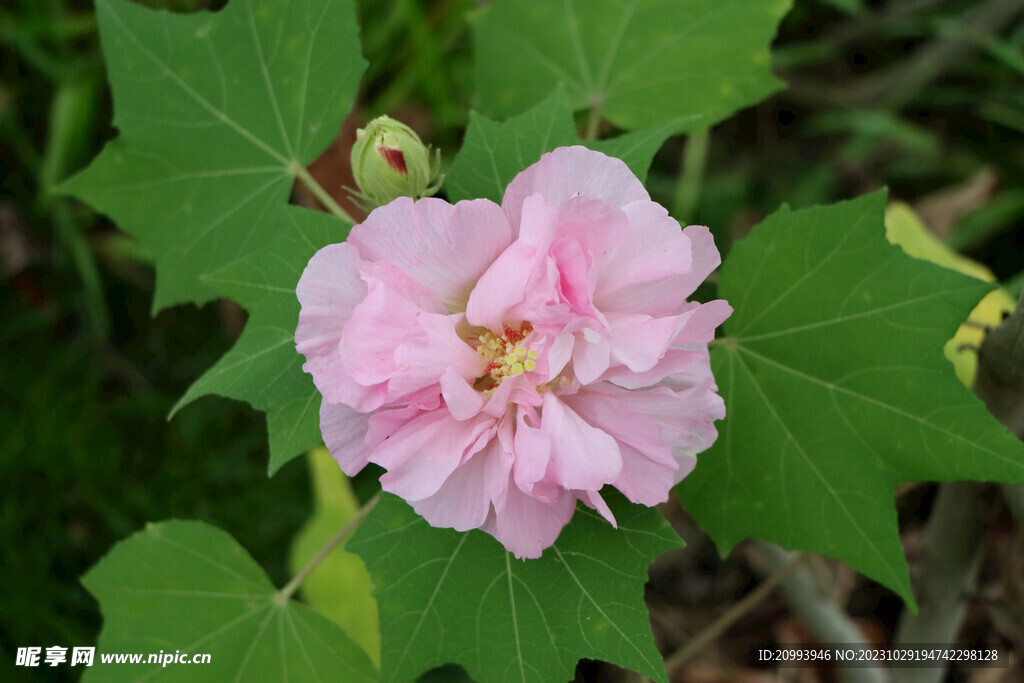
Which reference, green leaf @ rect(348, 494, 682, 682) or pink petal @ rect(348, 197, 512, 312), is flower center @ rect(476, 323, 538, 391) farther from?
green leaf @ rect(348, 494, 682, 682)

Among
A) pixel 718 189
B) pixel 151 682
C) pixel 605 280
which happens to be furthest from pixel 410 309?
pixel 718 189

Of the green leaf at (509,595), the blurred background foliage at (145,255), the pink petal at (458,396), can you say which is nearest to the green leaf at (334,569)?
the blurred background foliage at (145,255)

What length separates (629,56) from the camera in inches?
61.6

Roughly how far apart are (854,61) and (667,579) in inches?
76.2

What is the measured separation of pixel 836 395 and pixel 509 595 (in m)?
0.57

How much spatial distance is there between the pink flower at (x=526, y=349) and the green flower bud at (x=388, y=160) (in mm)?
183

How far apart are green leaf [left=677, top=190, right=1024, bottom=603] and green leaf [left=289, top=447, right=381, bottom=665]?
104cm

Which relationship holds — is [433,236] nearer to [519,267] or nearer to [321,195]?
[519,267]

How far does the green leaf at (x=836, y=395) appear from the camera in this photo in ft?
3.69

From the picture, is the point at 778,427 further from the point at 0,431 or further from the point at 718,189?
the point at 0,431

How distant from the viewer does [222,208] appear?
141cm

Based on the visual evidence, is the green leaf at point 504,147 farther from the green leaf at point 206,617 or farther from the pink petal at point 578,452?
the green leaf at point 206,617

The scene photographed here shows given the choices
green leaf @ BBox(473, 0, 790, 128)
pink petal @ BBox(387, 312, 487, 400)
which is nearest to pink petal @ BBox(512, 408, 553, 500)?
pink petal @ BBox(387, 312, 487, 400)

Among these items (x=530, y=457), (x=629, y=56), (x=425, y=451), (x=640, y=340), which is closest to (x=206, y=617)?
(x=425, y=451)
